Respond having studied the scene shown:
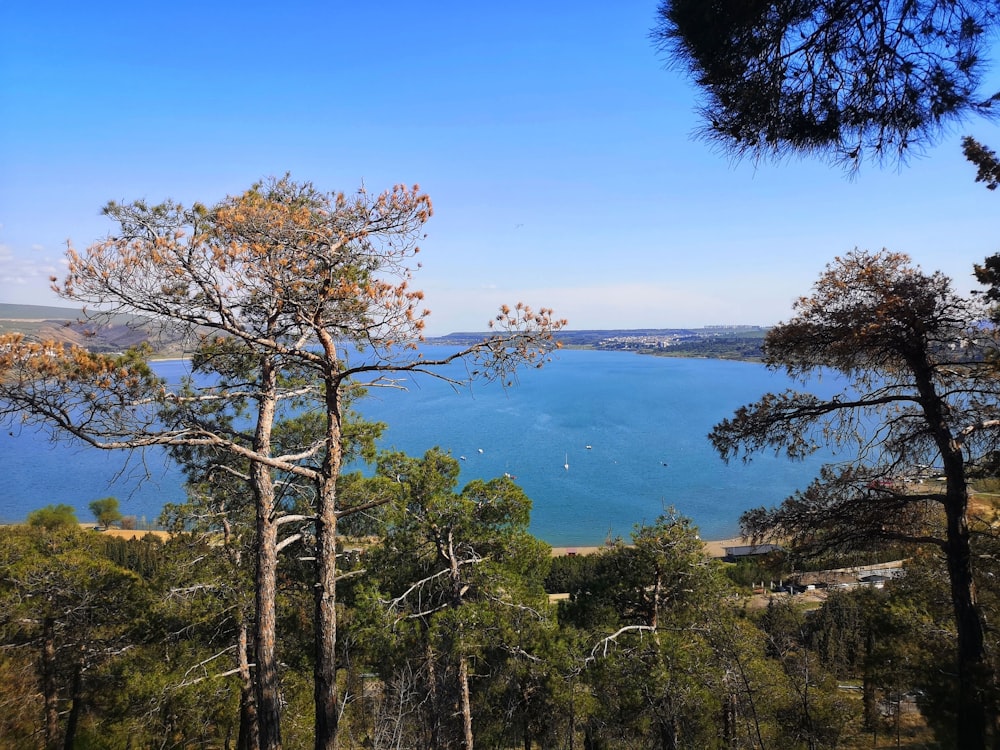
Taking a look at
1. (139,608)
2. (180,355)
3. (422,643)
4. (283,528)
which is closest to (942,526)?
(422,643)

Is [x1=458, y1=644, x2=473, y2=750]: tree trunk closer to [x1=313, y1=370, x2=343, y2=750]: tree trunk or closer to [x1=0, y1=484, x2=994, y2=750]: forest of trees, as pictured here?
[x1=0, y1=484, x2=994, y2=750]: forest of trees

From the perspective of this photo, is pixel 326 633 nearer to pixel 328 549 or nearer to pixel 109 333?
pixel 328 549

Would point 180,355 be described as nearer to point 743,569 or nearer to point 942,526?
Result: point 942,526

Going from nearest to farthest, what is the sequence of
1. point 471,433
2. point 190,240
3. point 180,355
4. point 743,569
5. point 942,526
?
point 190,240 → point 942,526 → point 180,355 → point 743,569 → point 471,433

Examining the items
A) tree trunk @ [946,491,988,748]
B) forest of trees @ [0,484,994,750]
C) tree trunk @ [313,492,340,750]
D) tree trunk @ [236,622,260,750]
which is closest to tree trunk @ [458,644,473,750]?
forest of trees @ [0,484,994,750]

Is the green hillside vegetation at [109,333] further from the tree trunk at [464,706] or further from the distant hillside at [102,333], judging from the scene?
the tree trunk at [464,706]

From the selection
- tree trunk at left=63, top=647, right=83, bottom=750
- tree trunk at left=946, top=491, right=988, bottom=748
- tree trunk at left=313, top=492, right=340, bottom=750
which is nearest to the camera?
tree trunk at left=946, top=491, right=988, bottom=748

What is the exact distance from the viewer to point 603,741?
359 inches

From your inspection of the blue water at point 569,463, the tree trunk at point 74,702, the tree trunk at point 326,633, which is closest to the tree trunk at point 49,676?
the tree trunk at point 74,702

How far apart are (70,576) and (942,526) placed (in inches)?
508

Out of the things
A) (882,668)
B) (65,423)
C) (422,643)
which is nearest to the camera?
(65,423)

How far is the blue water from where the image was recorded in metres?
34.1

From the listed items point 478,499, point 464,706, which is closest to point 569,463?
point 478,499

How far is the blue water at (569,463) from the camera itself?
34.1m
